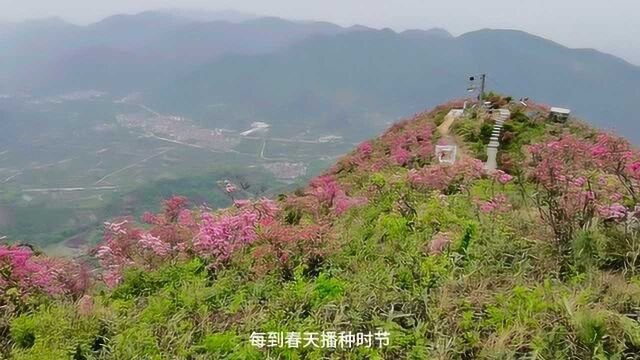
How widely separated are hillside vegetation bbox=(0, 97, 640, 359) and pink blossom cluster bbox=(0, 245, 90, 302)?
0.02 m

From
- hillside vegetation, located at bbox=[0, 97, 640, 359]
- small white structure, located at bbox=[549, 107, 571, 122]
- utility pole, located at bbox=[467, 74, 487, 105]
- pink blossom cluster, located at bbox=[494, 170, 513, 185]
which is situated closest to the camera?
hillside vegetation, located at bbox=[0, 97, 640, 359]

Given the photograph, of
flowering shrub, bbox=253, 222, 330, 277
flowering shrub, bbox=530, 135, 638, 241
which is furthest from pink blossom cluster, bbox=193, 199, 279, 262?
flowering shrub, bbox=530, 135, 638, 241

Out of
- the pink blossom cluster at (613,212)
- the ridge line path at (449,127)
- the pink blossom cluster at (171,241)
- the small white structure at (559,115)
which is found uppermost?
the pink blossom cluster at (613,212)

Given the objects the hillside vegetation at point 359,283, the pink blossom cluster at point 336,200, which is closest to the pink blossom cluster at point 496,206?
the hillside vegetation at point 359,283

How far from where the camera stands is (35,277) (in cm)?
474

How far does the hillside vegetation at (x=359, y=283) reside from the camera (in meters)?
3.70

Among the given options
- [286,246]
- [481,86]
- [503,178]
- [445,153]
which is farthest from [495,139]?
[286,246]

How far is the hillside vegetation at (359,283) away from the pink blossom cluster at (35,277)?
0.05ft

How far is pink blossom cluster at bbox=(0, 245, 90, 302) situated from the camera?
4.61 metres

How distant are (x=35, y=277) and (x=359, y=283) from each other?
3.14 metres

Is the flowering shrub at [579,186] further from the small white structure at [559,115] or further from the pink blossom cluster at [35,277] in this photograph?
the small white structure at [559,115]

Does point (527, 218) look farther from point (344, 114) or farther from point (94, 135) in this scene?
point (344, 114)

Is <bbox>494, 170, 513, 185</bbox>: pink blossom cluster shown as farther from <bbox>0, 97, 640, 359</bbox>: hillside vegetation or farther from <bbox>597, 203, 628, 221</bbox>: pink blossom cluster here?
<bbox>597, 203, 628, 221</bbox>: pink blossom cluster

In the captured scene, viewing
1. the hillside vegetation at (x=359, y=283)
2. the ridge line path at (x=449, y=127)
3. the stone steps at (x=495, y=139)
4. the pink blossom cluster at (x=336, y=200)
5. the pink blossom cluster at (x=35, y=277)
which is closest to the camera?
the hillside vegetation at (x=359, y=283)
